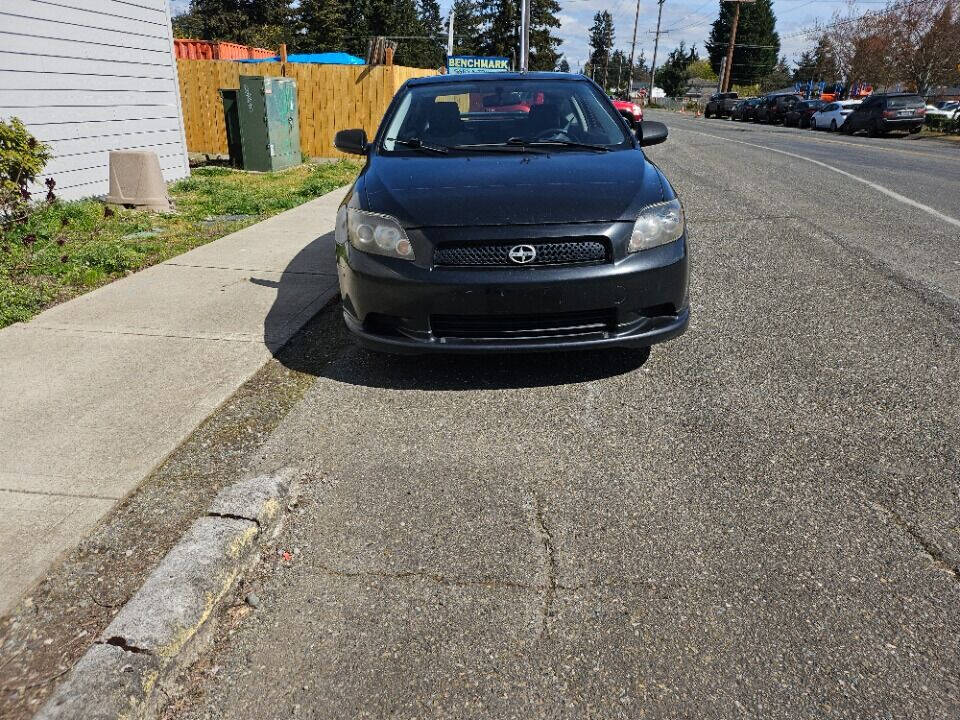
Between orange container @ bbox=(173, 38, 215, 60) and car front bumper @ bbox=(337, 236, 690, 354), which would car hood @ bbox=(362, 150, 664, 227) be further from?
orange container @ bbox=(173, 38, 215, 60)

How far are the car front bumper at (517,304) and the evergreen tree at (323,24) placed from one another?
70659mm

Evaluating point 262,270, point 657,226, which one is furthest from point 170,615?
point 262,270

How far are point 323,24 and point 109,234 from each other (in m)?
67.7

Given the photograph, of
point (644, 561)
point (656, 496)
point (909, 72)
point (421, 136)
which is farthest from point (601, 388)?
point (909, 72)

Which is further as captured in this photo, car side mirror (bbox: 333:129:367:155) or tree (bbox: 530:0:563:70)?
tree (bbox: 530:0:563:70)

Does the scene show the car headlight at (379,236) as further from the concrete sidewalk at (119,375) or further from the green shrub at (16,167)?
the green shrub at (16,167)

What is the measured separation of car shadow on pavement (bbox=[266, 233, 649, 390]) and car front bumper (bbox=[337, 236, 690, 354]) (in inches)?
8.5

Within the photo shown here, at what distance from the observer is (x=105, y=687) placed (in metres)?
1.87

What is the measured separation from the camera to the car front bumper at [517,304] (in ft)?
11.3

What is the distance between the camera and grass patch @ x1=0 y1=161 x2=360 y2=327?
220 inches

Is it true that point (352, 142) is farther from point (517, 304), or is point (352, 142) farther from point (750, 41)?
point (750, 41)

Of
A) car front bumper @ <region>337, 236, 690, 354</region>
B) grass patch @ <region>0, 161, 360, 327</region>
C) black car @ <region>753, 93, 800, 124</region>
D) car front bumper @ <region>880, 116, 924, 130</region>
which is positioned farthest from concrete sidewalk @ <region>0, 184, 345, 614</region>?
black car @ <region>753, 93, 800, 124</region>

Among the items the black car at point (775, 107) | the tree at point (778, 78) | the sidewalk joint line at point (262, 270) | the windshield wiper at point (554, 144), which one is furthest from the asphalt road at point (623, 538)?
the tree at point (778, 78)

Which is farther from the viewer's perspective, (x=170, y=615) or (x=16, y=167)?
(x=16, y=167)
